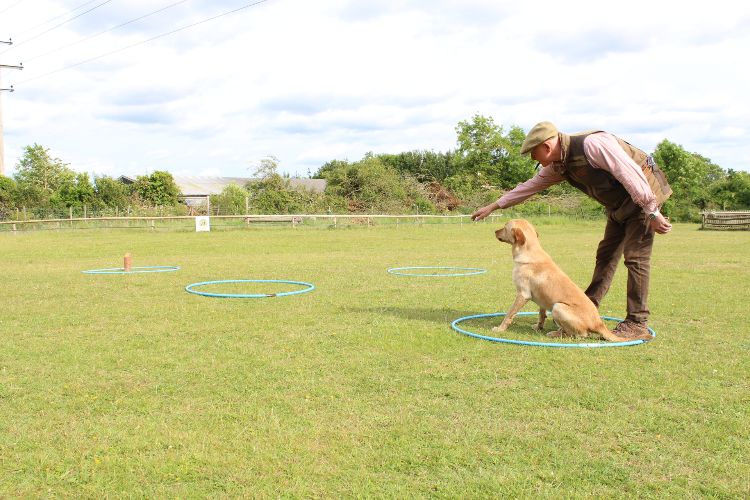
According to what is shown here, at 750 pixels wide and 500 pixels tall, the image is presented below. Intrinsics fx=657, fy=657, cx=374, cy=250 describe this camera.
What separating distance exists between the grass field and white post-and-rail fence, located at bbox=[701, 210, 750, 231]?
3506cm

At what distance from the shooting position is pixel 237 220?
44.1 m

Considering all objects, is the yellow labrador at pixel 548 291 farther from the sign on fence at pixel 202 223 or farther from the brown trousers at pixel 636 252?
the sign on fence at pixel 202 223

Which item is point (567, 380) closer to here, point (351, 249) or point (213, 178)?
point (351, 249)

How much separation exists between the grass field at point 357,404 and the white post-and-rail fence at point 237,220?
103 ft

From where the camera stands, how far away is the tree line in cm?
5041

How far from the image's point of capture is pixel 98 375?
5863 millimetres

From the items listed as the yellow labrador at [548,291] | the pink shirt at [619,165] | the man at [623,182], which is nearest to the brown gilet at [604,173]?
the man at [623,182]

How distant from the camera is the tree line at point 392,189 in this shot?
165 feet

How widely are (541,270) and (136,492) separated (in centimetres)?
502

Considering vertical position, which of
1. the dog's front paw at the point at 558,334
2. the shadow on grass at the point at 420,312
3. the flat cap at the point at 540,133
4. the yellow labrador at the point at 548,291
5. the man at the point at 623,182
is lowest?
the shadow on grass at the point at 420,312

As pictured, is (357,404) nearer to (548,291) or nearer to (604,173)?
(548,291)

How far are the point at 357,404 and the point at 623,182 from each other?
11.9ft

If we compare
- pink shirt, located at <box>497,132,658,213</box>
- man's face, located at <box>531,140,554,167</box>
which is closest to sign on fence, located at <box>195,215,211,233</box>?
man's face, located at <box>531,140,554,167</box>

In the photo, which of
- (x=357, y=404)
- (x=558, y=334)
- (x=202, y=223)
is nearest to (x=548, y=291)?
(x=558, y=334)
